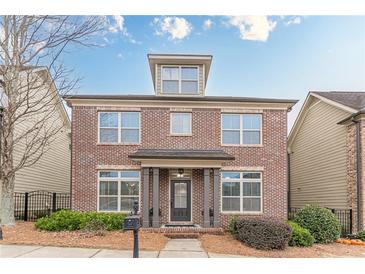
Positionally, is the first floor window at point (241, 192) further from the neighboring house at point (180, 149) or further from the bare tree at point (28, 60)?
the bare tree at point (28, 60)

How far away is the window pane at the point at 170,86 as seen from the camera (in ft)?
49.8

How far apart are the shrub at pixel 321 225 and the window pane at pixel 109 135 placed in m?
7.77

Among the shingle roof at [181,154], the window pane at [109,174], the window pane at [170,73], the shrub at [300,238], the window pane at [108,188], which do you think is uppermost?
the window pane at [170,73]

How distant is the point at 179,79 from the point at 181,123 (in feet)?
6.46

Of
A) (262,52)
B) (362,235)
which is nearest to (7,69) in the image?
(262,52)

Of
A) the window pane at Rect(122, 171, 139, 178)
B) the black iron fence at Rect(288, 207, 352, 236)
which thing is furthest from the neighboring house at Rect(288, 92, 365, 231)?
the window pane at Rect(122, 171, 139, 178)

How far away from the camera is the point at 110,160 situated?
1448 cm

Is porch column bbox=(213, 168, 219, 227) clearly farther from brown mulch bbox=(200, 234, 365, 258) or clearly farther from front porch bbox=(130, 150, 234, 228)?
brown mulch bbox=(200, 234, 365, 258)

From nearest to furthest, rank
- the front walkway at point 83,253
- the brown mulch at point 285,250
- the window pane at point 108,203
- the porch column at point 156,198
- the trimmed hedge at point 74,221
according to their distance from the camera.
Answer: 1. the front walkway at point 83,253
2. the brown mulch at point 285,250
3. the trimmed hedge at point 74,221
4. the porch column at point 156,198
5. the window pane at point 108,203

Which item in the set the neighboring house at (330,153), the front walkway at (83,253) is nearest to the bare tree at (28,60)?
the front walkway at (83,253)

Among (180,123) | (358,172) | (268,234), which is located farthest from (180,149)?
(358,172)

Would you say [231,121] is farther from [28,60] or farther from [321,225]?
[28,60]

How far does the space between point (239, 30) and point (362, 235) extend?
972cm

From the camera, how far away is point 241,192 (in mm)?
14516
